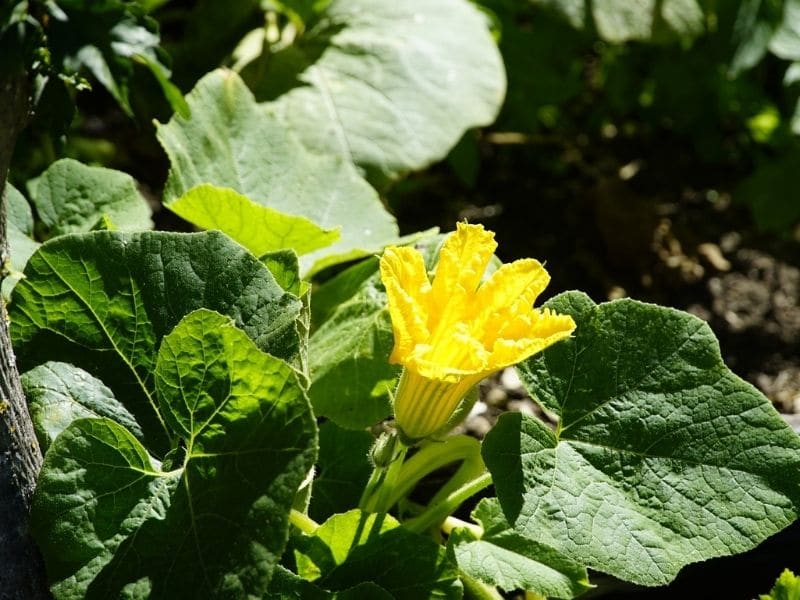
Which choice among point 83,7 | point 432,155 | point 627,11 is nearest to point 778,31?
point 627,11

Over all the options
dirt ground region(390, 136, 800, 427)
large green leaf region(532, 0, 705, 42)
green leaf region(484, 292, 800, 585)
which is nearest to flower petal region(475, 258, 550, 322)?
green leaf region(484, 292, 800, 585)

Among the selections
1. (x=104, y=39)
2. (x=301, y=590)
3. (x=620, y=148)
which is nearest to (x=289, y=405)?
(x=301, y=590)

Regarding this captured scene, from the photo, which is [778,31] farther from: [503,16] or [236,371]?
[236,371]

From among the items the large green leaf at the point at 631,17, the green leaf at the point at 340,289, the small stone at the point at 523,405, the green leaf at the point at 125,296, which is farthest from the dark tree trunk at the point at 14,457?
the large green leaf at the point at 631,17

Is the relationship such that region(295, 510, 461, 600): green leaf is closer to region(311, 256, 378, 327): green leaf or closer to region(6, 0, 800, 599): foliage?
region(6, 0, 800, 599): foliage

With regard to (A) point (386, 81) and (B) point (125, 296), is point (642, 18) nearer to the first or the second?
(A) point (386, 81)

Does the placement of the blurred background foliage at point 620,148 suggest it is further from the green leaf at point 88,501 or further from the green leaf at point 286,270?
the green leaf at point 88,501
